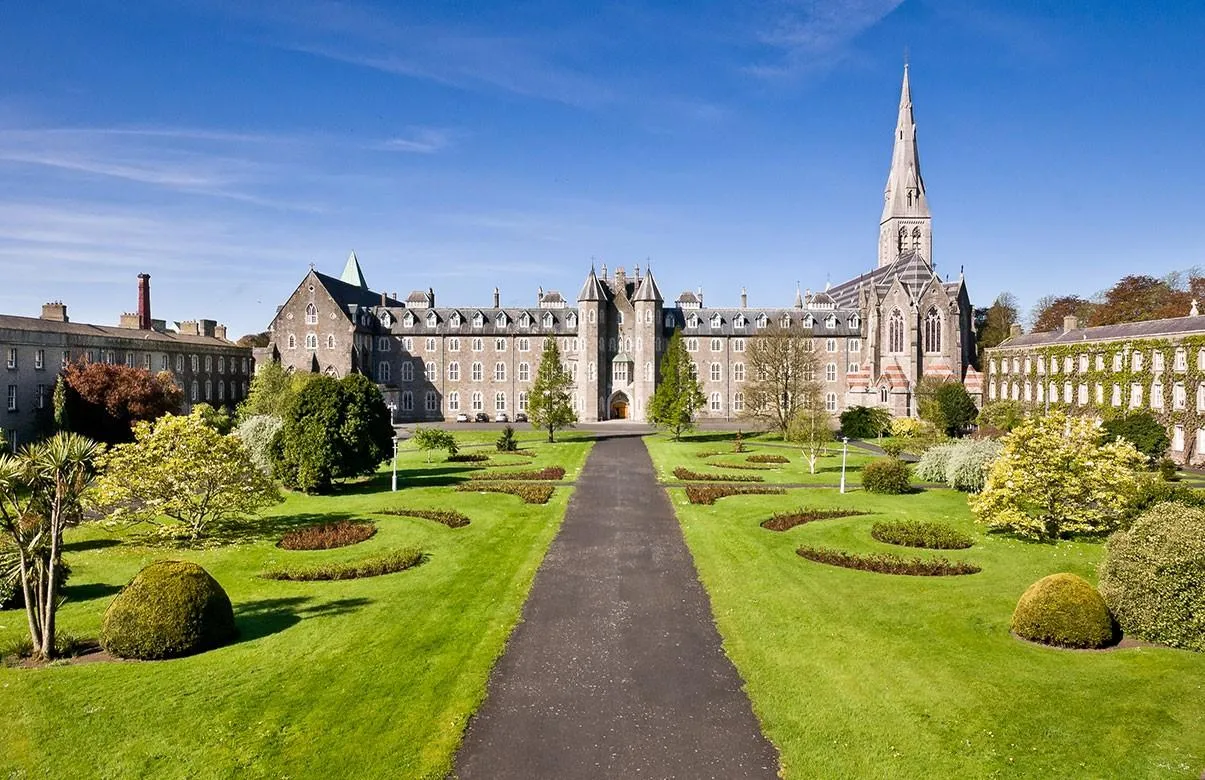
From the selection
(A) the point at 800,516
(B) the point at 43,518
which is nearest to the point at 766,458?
(A) the point at 800,516

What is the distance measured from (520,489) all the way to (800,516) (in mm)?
14113

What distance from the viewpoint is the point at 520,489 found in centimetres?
3788

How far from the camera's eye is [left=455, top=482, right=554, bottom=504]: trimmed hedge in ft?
117

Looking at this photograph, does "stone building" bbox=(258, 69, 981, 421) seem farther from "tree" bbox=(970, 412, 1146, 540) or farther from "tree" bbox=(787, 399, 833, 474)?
"tree" bbox=(970, 412, 1146, 540)

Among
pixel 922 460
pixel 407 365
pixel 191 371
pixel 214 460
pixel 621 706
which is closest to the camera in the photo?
pixel 621 706

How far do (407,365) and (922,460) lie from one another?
2381 inches

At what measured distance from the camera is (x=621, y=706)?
14.2 meters

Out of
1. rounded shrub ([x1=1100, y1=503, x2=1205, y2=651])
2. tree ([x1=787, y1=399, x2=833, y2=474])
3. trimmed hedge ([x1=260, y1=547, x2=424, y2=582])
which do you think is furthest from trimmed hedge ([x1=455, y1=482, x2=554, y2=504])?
rounded shrub ([x1=1100, y1=503, x2=1205, y2=651])

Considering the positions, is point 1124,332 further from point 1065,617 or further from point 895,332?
point 1065,617

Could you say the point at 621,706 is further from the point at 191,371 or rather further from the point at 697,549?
the point at 191,371

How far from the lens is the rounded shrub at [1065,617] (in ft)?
55.2

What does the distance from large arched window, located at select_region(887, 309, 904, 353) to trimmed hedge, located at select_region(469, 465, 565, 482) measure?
51.7 meters

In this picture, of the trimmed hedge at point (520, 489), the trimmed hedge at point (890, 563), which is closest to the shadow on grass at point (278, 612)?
the trimmed hedge at point (890, 563)

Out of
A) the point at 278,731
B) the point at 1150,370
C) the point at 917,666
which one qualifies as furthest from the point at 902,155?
the point at 278,731
